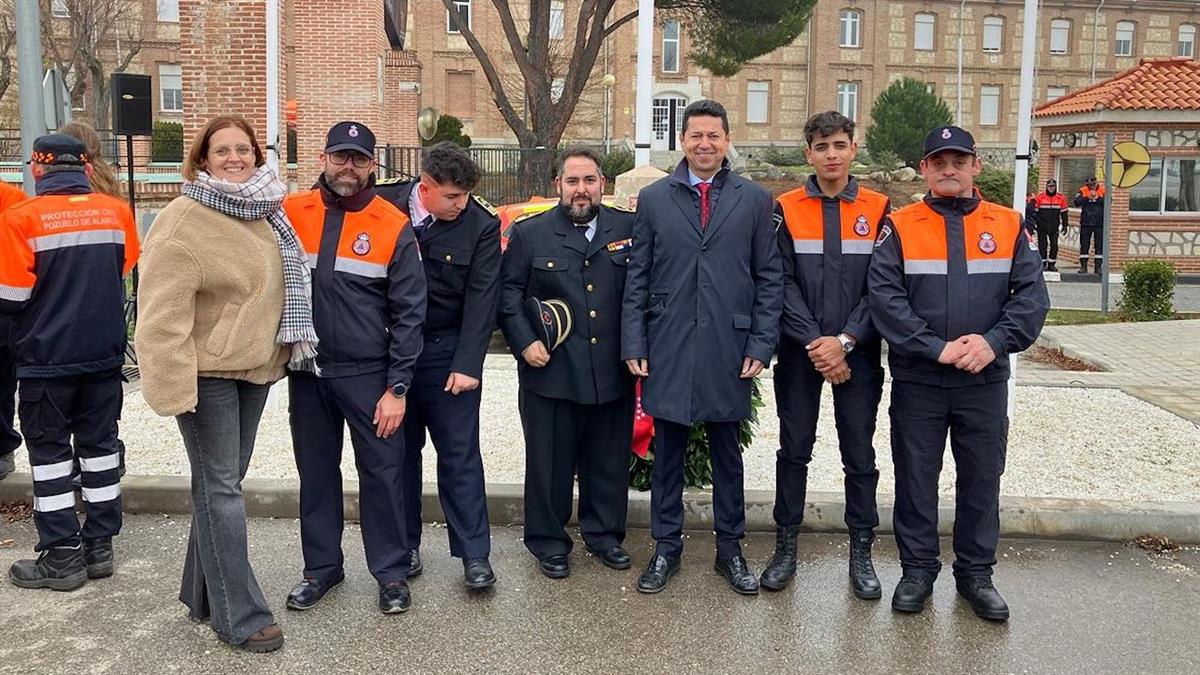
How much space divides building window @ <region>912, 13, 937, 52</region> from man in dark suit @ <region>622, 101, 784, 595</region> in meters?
58.8

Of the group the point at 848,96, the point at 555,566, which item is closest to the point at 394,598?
the point at 555,566

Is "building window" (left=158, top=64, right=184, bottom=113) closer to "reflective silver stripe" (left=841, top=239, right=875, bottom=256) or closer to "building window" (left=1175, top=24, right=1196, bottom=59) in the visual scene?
"reflective silver stripe" (left=841, top=239, right=875, bottom=256)

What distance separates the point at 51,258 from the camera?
4.80 m

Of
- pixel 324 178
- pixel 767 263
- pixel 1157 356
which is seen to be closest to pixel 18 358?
pixel 324 178

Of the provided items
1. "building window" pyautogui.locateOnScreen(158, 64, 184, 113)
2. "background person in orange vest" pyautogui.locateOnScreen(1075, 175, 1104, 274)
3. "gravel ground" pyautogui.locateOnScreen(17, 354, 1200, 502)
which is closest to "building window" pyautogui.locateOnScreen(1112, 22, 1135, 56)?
"background person in orange vest" pyautogui.locateOnScreen(1075, 175, 1104, 274)

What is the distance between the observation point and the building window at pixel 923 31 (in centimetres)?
5897

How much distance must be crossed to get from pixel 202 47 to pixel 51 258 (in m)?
7.92


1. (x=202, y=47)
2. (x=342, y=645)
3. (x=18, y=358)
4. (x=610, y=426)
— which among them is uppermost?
(x=202, y=47)

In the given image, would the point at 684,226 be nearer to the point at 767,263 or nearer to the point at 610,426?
the point at 767,263

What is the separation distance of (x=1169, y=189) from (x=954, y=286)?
19.8m

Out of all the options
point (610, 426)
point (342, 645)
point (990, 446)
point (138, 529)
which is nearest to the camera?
point (342, 645)

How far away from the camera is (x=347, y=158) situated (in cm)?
447

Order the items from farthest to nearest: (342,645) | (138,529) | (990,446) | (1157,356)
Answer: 1. (1157,356)
2. (138,529)
3. (990,446)
4. (342,645)

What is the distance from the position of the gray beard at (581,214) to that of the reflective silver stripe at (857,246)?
1.17 metres
